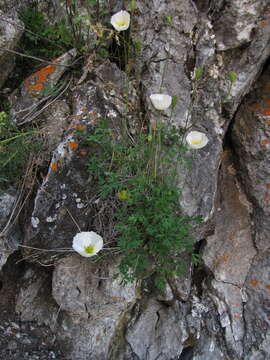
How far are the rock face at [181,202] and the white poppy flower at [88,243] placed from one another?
0.22 meters

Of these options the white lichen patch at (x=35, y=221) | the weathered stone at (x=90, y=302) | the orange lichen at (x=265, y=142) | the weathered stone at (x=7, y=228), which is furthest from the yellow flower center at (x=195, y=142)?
the weathered stone at (x=7, y=228)

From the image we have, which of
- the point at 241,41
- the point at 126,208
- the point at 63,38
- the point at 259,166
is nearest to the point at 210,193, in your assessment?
the point at 259,166

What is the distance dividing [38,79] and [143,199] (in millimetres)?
1338

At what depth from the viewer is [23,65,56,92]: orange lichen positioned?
2617 millimetres

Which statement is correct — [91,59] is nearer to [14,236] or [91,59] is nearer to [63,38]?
[63,38]

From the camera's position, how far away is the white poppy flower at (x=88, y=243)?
6.57 feet

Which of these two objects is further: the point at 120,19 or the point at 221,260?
the point at 221,260

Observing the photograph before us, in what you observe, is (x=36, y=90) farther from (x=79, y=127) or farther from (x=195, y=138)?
(x=195, y=138)

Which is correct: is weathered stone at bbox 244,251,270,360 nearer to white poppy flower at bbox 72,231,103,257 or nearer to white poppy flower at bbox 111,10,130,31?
white poppy flower at bbox 72,231,103,257

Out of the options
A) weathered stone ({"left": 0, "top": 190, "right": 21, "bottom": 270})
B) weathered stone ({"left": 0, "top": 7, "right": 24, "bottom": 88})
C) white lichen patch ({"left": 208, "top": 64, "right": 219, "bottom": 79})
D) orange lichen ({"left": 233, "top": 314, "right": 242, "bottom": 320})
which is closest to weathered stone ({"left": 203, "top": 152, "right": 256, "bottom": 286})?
orange lichen ({"left": 233, "top": 314, "right": 242, "bottom": 320})

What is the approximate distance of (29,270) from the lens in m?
2.51

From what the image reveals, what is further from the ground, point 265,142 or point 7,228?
point 265,142

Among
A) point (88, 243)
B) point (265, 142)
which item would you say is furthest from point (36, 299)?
point (265, 142)

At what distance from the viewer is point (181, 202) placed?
250cm
